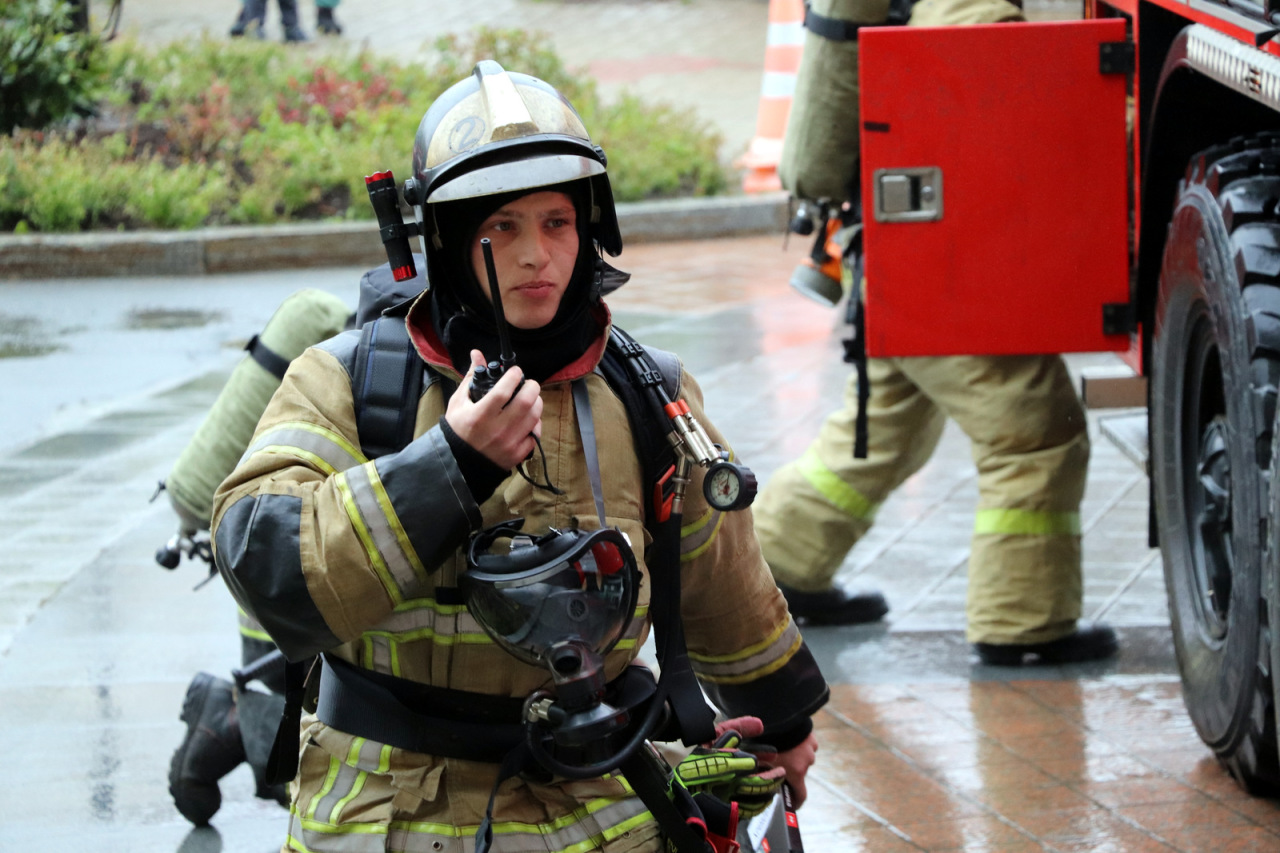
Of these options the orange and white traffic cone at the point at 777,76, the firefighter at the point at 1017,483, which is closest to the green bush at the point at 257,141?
the orange and white traffic cone at the point at 777,76

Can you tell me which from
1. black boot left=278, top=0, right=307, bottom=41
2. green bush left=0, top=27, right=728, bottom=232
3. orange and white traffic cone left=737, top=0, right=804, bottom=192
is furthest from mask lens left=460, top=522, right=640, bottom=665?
black boot left=278, top=0, right=307, bottom=41

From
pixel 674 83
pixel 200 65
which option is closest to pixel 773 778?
pixel 200 65

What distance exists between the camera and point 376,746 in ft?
6.83

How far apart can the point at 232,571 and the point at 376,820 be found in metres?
0.36

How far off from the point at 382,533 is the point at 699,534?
553mm

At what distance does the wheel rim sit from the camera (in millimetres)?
3439

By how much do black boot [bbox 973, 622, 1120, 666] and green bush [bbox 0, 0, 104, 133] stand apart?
8.85m

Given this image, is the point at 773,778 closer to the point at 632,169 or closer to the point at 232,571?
the point at 232,571

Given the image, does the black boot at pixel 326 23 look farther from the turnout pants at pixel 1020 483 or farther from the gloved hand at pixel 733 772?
the gloved hand at pixel 733 772

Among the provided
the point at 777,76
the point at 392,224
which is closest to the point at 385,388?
the point at 392,224

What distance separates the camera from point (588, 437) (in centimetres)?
214

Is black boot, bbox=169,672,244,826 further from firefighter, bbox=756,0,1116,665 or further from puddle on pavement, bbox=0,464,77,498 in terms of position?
puddle on pavement, bbox=0,464,77,498

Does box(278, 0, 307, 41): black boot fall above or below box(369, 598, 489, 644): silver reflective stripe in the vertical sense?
above

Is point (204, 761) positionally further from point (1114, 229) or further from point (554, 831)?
point (1114, 229)
